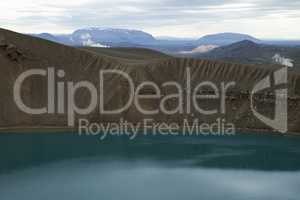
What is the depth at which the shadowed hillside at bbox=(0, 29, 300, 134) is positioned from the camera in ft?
170

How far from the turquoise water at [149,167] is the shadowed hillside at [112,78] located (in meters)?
3.44

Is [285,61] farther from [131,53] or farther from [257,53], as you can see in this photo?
[131,53]

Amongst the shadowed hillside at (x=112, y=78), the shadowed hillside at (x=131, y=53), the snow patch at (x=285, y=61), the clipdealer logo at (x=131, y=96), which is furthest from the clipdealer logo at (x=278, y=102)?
the snow patch at (x=285, y=61)

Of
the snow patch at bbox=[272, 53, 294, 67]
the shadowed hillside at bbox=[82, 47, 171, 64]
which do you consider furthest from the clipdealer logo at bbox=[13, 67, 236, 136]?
the snow patch at bbox=[272, 53, 294, 67]

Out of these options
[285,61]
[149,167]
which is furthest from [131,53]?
[285,61]

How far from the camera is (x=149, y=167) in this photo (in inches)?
1528

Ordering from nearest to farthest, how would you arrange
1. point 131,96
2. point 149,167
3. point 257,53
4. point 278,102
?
1. point 149,167
2. point 278,102
3. point 131,96
4. point 257,53

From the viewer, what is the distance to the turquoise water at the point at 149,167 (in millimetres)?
31688

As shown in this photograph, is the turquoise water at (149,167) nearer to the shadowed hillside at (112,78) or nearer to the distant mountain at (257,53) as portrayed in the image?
the shadowed hillside at (112,78)

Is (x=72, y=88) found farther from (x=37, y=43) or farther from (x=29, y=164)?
(x=29, y=164)

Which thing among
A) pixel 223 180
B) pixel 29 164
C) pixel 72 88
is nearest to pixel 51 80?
pixel 72 88

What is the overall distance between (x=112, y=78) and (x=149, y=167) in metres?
18.7

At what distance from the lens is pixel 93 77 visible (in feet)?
183

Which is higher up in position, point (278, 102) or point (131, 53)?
point (131, 53)
